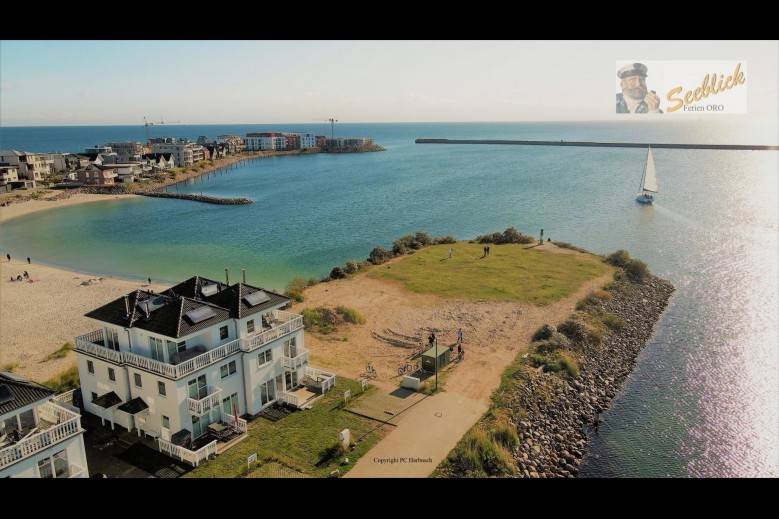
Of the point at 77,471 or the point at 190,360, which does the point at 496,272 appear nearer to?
the point at 190,360

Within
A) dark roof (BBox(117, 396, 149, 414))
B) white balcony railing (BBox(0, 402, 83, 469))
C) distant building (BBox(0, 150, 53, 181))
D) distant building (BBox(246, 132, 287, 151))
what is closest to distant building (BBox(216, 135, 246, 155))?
distant building (BBox(246, 132, 287, 151))

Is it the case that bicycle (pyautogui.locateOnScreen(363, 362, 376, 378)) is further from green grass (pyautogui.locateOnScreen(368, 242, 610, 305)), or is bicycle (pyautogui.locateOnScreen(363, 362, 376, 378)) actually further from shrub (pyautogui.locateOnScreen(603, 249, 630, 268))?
shrub (pyautogui.locateOnScreen(603, 249, 630, 268))

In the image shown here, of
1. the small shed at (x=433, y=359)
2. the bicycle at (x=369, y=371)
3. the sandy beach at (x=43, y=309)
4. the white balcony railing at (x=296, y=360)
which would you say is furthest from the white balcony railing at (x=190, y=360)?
the sandy beach at (x=43, y=309)

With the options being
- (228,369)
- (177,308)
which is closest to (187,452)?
(228,369)

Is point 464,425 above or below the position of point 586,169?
below
